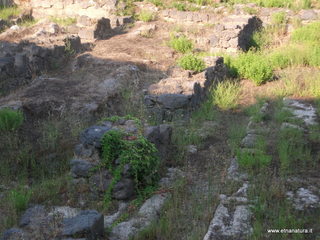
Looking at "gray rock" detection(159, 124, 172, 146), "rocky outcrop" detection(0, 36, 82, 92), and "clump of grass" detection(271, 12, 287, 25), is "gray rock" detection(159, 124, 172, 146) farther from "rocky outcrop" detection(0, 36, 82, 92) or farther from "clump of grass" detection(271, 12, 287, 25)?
"clump of grass" detection(271, 12, 287, 25)

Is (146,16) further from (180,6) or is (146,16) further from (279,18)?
(279,18)

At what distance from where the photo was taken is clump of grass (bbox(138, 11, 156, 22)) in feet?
47.4

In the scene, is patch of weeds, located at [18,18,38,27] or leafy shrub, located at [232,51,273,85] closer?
leafy shrub, located at [232,51,273,85]

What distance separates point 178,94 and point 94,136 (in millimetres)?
2793

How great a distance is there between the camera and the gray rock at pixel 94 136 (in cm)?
521

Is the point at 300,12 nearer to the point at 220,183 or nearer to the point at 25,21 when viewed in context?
the point at 25,21

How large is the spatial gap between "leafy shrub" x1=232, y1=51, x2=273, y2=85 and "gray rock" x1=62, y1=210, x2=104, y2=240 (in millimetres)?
6070

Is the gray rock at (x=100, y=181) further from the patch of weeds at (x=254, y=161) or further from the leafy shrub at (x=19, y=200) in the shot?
the patch of weeds at (x=254, y=161)

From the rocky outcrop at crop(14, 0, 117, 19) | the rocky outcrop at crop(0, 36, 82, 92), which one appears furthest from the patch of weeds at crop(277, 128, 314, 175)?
the rocky outcrop at crop(14, 0, 117, 19)

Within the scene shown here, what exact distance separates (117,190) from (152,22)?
10.2 m

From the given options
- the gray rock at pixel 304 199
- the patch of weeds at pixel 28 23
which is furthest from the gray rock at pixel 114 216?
the patch of weeds at pixel 28 23

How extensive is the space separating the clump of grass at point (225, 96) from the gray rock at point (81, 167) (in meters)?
3.67

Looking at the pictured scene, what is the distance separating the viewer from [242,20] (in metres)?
12.6

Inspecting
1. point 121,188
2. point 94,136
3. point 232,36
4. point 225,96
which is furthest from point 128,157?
point 232,36
